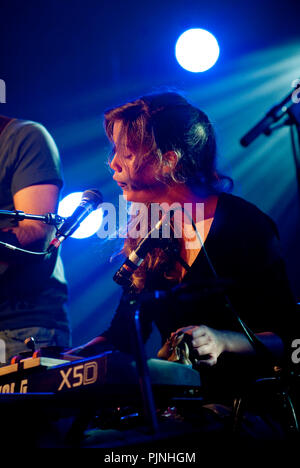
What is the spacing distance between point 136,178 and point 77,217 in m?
0.51

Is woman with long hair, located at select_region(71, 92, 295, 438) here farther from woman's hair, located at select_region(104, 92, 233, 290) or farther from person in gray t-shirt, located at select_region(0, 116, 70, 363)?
person in gray t-shirt, located at select_region(0, 116, 70, 363)

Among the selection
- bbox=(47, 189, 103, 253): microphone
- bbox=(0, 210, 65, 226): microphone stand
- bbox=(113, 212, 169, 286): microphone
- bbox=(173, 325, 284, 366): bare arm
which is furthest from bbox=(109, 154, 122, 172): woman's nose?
bbox=(173, 325, 284, 366): bare arm

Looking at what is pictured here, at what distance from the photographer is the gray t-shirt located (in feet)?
6.67

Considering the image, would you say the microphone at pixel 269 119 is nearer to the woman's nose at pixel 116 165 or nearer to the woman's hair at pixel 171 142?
the woman's hair at pixel 171 142

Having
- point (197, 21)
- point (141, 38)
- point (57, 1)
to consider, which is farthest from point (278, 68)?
point (57, 1)

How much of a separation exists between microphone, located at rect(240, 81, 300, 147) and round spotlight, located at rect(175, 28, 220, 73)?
1.32m

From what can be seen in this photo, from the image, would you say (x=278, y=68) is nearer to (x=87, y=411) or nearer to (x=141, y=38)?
(x=141, y=38)

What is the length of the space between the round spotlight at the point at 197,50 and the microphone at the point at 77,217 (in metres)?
2.80

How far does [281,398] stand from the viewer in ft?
3.56

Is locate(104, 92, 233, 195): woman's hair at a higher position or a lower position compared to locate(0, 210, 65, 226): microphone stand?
higher

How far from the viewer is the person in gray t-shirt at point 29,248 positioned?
197 centimetres

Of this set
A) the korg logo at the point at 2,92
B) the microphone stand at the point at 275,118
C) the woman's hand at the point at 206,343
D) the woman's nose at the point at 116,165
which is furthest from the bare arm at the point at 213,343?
the korg logo at the point at 2,92

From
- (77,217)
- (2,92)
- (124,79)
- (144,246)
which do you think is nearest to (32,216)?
(77,217)

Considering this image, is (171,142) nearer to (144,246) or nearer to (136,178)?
(136,178)
